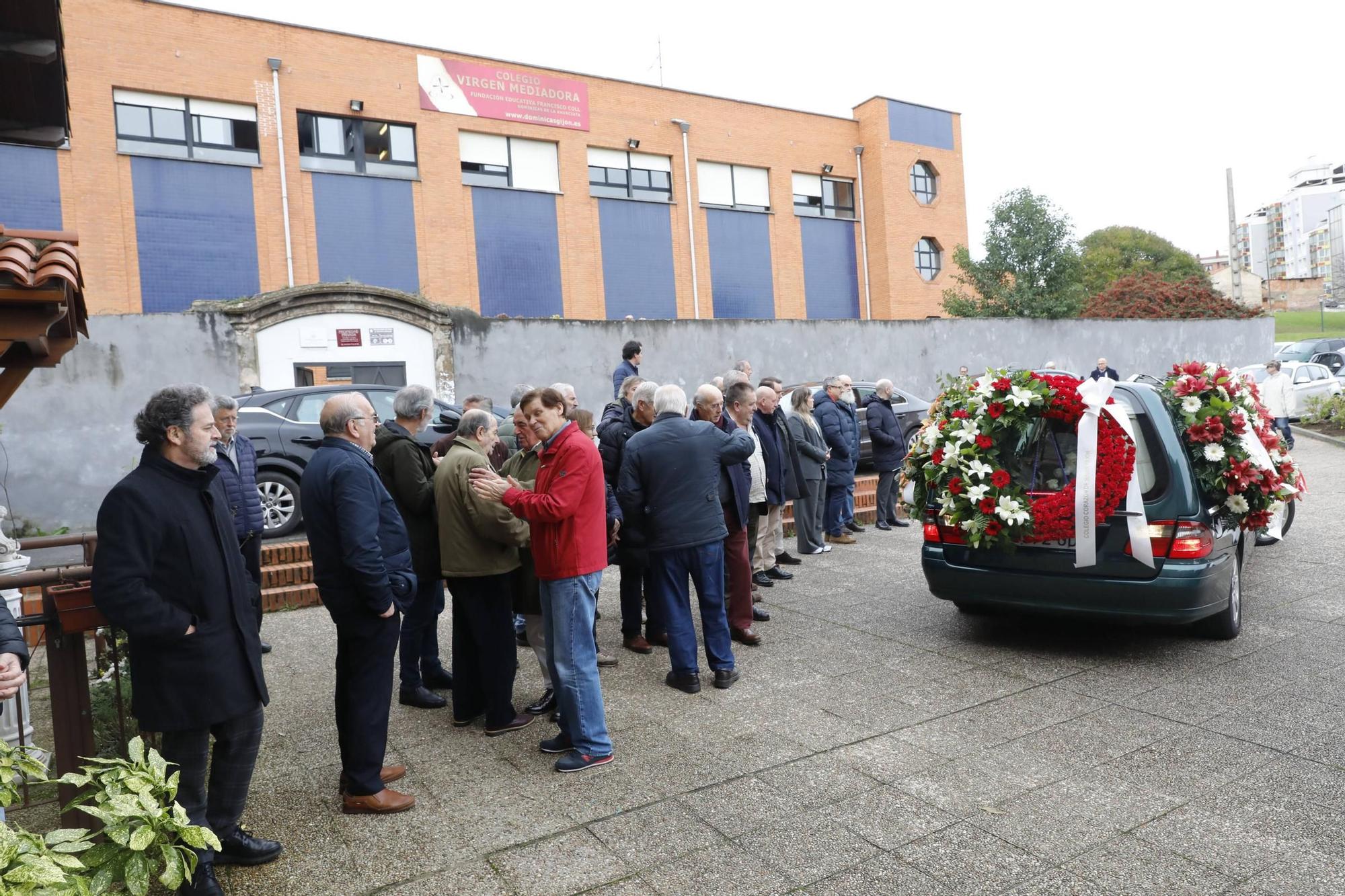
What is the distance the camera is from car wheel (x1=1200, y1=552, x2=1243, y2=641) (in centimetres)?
589

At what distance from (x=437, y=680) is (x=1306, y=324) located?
81.1 m

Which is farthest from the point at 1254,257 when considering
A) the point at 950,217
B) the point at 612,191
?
the point at 612,191

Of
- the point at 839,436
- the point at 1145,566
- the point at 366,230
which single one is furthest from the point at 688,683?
the point at 366,230

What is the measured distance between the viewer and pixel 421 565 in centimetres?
528

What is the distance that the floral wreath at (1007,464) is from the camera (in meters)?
5.56

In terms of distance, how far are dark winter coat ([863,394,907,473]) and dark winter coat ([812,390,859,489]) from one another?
0.63 metres

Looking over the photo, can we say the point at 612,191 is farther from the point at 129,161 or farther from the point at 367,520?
the point at 367,520

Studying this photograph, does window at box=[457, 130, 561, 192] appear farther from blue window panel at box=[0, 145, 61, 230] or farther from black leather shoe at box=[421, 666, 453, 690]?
black leather shoe at box=[421, 666, 453, 690]

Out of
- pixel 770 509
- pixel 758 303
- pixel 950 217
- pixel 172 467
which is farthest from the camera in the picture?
pixel 950 217

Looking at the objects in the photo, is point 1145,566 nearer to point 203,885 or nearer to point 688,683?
point 688,683

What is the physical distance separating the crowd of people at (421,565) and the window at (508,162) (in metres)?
21.0

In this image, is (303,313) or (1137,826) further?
(303,313)

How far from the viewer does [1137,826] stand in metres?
3.63

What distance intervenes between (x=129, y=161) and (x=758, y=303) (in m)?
18.2
